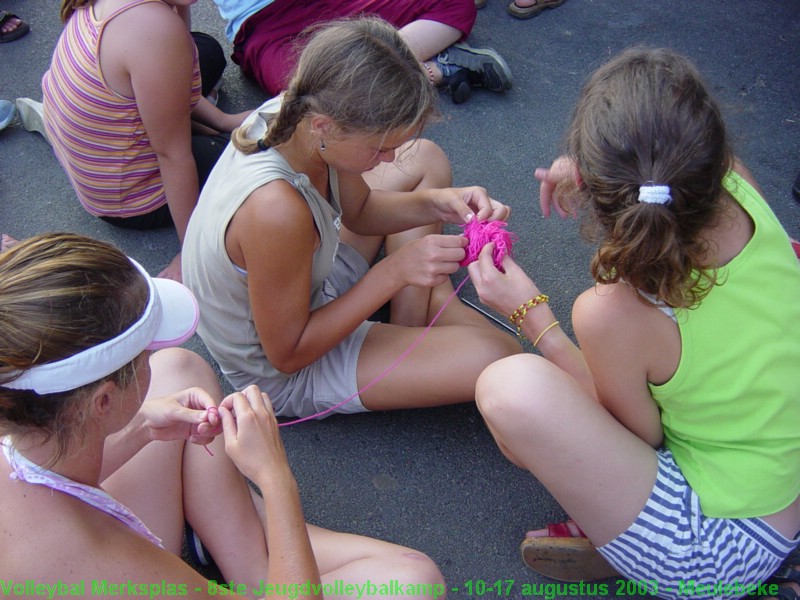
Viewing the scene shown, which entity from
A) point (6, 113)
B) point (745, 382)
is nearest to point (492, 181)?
point (745, 382)

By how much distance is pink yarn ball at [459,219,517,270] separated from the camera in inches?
68.5

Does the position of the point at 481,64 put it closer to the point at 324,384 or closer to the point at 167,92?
the point at 167,92

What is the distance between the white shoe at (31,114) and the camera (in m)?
2.99

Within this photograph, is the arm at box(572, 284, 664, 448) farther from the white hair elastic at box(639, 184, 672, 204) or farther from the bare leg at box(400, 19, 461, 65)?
the bare leg at box(400, 19, 461, 65)

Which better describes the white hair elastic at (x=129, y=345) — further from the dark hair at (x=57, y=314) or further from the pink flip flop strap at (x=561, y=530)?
the pink flip flop strap at (x=561, y=530)

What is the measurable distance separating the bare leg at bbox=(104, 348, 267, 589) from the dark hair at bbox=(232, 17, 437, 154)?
74 centimetres

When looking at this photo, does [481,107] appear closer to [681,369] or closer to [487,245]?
[487,245]

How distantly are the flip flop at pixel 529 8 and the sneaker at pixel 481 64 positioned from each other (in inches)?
17.9

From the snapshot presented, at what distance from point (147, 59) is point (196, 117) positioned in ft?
2.90

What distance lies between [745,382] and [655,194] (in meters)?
0.47

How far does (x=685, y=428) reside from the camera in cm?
153

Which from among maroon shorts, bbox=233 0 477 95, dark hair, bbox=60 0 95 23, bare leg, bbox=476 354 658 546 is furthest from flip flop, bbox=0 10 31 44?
bare leg, bbox=476 354 658 546

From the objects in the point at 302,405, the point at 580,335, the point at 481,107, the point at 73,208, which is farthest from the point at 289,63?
the point at 580,335

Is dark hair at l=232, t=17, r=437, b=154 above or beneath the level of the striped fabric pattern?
above
